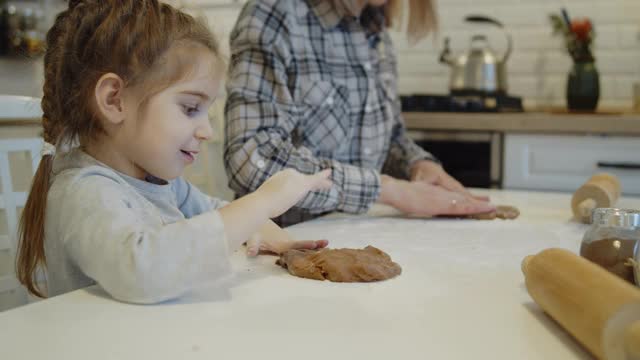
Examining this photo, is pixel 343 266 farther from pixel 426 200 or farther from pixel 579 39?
pixel 579 39

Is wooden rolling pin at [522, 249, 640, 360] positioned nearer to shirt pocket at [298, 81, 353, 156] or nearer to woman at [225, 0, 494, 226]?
woman at [225, 0, 494, 226]

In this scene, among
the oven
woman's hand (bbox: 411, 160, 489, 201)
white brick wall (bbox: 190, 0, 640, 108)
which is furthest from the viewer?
white brick wall (bbox: 190, 0, 640, 108)

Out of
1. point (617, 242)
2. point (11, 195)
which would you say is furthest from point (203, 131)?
point (617, 242)

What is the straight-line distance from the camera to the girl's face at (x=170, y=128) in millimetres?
892

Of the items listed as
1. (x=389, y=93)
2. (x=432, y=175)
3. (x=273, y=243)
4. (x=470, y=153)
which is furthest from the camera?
(x=470, y=153)

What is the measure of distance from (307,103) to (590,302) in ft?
3.45

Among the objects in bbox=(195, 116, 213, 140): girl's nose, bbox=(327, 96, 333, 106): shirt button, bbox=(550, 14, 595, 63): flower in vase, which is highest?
bbox=(550, 14, 595, 63): flower in vase

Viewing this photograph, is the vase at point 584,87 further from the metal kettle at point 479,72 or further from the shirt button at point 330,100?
the shirt button at point 330,100

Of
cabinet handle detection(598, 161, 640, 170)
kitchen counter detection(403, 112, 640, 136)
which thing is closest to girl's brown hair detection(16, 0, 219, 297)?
kitchen counter detection(403, 112, 640, 136)

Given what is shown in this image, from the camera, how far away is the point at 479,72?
2.60 m

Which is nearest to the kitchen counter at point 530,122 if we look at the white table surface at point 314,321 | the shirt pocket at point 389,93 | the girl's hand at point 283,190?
the shirt pocket at point 389,93

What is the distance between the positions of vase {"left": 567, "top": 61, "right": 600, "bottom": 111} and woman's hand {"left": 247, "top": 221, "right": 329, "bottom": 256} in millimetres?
1806

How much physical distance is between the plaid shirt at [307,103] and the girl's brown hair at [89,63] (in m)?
0.50

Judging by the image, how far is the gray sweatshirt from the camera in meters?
0.73
